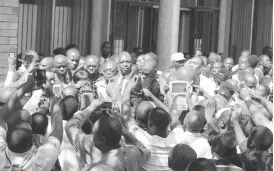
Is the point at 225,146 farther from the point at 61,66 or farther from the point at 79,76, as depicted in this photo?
the point at 61,66

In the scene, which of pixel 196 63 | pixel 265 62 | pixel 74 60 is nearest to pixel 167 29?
pixel 196 63

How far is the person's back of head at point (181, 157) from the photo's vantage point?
5051 millimetres

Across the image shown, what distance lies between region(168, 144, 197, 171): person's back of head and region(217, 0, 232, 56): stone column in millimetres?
14425

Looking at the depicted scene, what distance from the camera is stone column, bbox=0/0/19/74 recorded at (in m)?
12.2

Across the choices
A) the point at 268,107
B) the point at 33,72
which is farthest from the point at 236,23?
the point at 33,72

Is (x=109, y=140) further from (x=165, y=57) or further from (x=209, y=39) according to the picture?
(x=209, y=39)

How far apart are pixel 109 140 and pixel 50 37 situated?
1026 centimetres

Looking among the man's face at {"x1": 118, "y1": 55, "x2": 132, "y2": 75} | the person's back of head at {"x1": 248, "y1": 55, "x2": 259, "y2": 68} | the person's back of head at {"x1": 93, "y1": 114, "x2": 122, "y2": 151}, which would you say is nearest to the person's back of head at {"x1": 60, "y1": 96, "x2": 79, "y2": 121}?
the person's back of head at {"x1": 93, "y1": 114, "x2": 122, "y2": 151}

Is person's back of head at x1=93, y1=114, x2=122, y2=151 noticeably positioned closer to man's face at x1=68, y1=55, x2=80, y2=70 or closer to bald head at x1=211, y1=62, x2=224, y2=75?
man's face at x1=68, y1=55, x2=80, y2=70

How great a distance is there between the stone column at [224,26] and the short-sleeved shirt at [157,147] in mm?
13692

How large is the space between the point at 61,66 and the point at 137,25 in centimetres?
702

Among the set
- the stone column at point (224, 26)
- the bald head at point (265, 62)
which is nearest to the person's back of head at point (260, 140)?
the bald head at point (265, 62)

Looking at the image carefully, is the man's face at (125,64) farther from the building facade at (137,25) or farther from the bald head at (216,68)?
the building facade at (137,25)

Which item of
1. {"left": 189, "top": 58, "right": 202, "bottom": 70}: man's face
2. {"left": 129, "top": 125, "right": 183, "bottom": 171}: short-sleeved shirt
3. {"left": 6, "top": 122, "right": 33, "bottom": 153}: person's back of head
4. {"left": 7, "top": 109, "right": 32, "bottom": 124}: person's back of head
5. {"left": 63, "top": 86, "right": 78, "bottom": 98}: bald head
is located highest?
{"left": 189, "top": 58, "right": 202, "bottom": 70}: man's face
